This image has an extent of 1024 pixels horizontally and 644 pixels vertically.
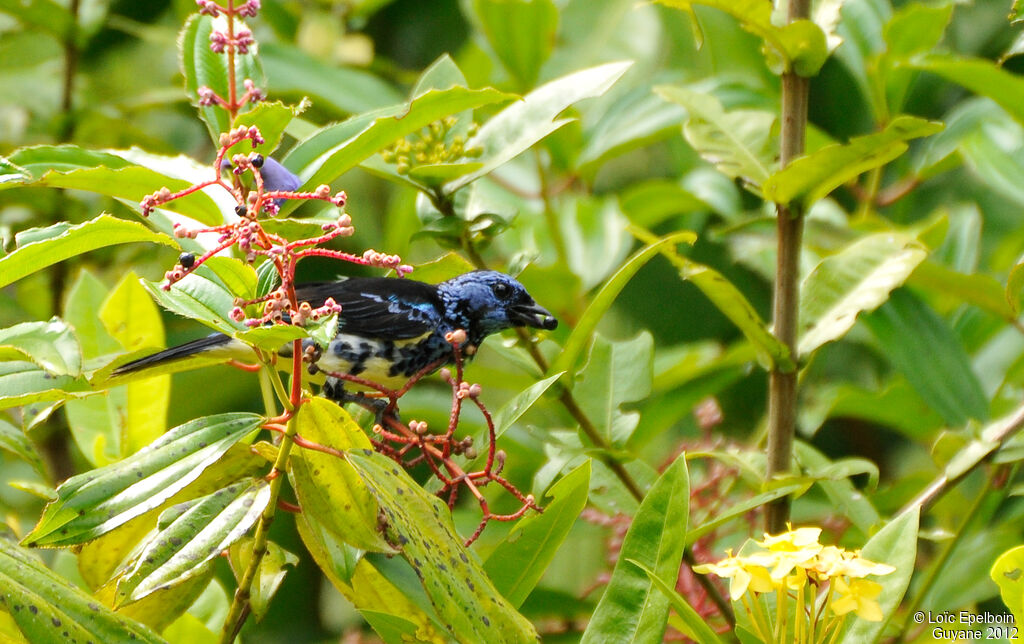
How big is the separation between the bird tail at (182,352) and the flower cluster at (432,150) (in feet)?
1.01

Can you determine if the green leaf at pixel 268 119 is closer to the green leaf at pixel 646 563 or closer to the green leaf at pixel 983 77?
the green leaf at pixel 646 563

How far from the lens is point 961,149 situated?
2.03 metres

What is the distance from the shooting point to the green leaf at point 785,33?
124 cm

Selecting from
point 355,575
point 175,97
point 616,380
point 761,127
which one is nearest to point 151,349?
point 355,575

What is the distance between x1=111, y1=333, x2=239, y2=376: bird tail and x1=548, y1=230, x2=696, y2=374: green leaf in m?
0.41

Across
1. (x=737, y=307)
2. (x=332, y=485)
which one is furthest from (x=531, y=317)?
(x=332, y=485)

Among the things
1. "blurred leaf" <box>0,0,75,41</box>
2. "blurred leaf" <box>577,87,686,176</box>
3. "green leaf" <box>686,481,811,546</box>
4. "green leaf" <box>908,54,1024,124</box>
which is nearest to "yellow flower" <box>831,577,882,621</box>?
"green leaf" <box>686,481,811,546</box>

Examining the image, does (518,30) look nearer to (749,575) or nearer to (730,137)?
(730,137)

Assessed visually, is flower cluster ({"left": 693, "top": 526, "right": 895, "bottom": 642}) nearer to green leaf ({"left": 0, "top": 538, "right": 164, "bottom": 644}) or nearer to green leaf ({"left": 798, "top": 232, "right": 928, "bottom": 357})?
green leaf ({"left": 798, "top": 232, "right": 928, "bottom": 357})

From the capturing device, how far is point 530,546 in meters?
1.13

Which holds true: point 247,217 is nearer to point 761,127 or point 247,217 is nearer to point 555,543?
point 555,543

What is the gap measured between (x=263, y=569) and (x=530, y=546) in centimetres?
26

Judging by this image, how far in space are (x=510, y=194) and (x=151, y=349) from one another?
154 centimetres

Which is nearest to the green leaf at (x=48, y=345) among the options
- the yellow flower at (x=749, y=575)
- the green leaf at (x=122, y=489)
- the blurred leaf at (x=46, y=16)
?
the green leaf at (x=122, y=489)
